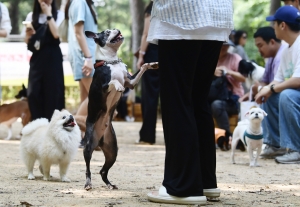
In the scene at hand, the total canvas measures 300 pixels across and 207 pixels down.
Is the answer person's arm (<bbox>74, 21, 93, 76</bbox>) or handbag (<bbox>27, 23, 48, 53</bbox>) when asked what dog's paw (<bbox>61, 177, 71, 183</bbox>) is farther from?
handbag (<bbox>27, 23, 48, 53</bbox>)

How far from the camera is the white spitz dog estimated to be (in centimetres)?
620

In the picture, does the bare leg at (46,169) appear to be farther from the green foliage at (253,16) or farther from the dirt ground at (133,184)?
the green foliage at (253,16)

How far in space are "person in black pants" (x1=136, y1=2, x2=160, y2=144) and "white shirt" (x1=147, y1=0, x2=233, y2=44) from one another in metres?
5.40

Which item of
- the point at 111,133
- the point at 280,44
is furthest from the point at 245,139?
the point at 111,133

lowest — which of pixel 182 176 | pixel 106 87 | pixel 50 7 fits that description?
pixel 182 176

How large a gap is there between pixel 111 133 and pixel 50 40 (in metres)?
4.19

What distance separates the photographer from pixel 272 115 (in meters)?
8.92

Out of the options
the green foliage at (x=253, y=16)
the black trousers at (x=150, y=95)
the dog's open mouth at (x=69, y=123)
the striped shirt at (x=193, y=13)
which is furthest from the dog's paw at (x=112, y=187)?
the green foliage at (x=253, y=16)

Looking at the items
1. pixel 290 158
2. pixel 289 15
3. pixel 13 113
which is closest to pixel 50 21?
pixel 13 113

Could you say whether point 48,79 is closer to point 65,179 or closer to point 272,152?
point 272,152

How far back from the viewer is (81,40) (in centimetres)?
887

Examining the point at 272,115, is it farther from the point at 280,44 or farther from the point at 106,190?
the point at 106,190

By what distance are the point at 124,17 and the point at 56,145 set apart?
4074 cm

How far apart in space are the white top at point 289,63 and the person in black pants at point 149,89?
2.22 meters
